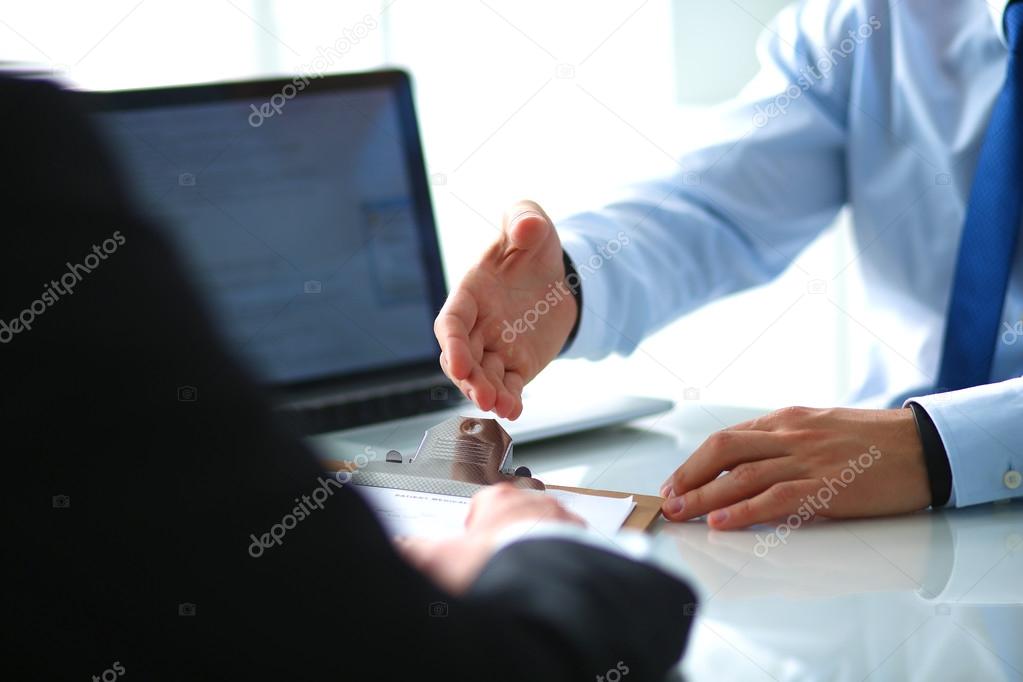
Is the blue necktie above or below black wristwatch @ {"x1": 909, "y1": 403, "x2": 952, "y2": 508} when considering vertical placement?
above

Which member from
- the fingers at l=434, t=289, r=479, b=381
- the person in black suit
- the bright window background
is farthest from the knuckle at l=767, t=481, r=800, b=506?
the bright window background

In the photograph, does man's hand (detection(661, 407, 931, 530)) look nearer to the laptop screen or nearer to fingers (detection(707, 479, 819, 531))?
fingers (detection(707, 479, 819, 531))

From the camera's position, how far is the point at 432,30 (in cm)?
277

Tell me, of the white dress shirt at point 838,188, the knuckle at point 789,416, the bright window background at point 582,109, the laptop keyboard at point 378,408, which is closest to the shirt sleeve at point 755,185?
the white dress shirt at point 838,188

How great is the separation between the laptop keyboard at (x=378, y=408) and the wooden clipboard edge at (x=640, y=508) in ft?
1.51

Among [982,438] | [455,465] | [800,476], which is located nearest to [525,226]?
[455,465]

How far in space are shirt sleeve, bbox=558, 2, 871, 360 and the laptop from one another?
31cm

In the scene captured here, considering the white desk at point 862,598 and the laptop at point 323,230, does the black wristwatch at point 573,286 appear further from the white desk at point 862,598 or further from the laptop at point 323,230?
the white desk at point 862,598

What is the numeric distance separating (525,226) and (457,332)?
0.59ft

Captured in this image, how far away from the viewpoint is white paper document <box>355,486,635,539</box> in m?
0.90

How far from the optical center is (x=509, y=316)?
4.10 feet

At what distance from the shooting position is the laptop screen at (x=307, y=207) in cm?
146

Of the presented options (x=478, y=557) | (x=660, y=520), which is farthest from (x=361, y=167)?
(x=478, y=557)

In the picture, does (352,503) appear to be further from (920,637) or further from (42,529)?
(920,637)
